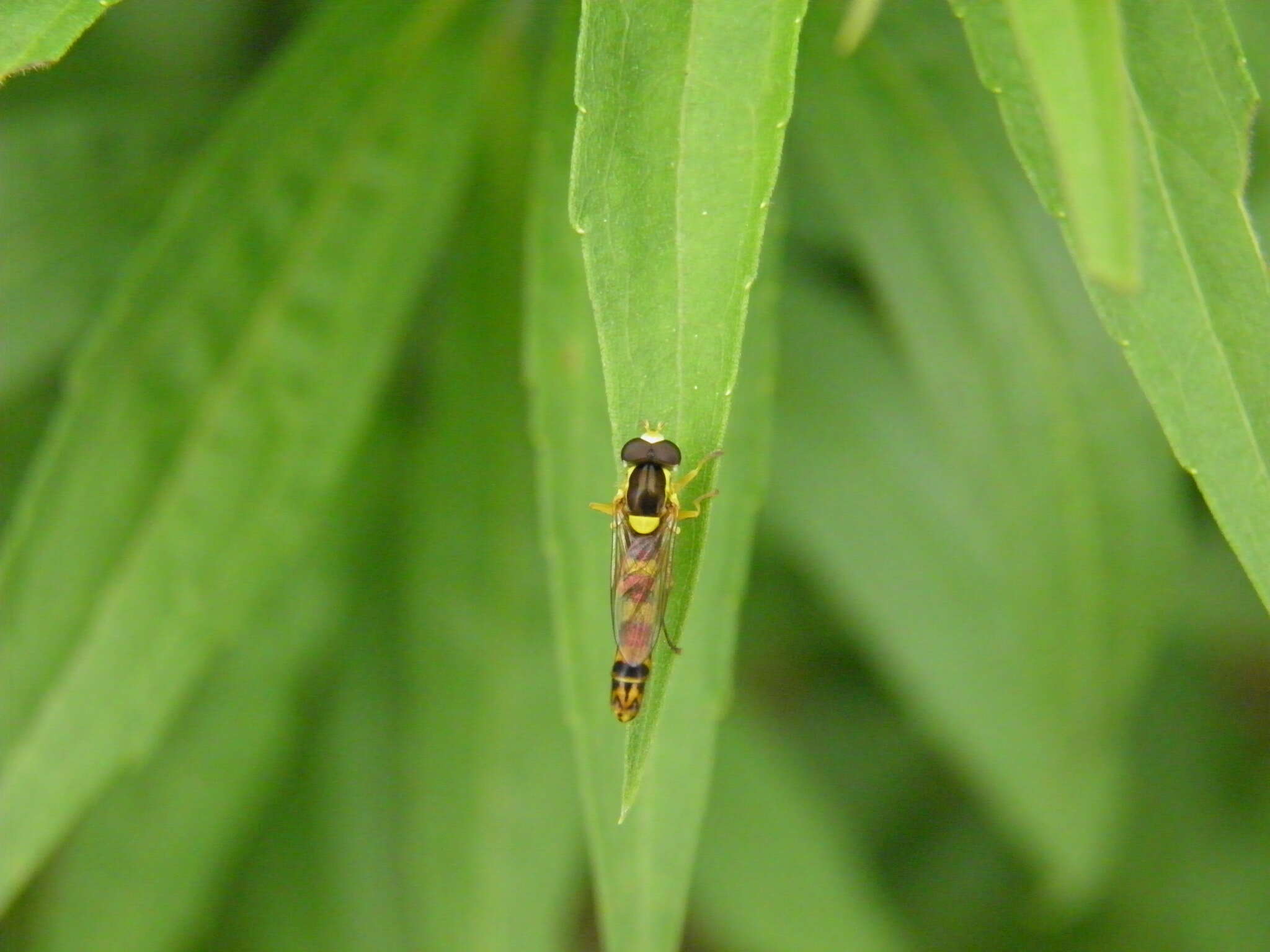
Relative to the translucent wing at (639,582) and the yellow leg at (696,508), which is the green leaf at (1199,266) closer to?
the yellow leg at (696,508)

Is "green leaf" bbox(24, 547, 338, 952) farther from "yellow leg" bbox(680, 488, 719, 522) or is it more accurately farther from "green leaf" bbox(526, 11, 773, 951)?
"yellow leg" bbox(680, 488, 719, 522)

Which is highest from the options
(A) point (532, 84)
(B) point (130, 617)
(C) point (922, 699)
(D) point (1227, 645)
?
(A) point (532, 84)

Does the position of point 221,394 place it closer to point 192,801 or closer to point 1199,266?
point 192,801

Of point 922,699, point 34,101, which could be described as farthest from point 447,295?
point 922,699

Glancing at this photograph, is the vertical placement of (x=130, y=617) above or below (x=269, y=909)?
above

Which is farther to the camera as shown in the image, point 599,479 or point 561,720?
point 561,720

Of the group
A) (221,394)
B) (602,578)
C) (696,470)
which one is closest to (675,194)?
(696,470)

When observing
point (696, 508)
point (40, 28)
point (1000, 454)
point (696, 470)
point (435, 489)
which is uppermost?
point (40, 28)

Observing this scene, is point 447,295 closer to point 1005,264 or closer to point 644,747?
point 1005,264
